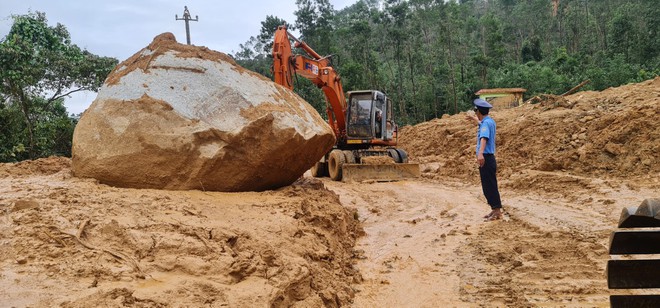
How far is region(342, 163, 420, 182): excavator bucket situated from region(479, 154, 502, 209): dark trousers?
18.2 feet

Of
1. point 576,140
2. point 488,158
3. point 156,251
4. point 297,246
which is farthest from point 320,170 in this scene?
point 156,251

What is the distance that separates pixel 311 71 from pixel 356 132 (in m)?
2.35

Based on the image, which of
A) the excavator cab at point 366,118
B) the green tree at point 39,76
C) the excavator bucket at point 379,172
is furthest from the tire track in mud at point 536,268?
the green tree at point 39,76

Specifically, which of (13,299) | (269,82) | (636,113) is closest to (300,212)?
(269,82)

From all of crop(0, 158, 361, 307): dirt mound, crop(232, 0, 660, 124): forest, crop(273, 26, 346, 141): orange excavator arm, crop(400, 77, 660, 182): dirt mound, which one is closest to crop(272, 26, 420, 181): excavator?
crop(273, 26, 346, 141): orange excavator arm

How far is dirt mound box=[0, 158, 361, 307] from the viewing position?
2523 mm

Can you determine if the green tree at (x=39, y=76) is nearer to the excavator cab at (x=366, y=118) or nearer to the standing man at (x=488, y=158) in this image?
the excavator cab at (x=366, y=118)

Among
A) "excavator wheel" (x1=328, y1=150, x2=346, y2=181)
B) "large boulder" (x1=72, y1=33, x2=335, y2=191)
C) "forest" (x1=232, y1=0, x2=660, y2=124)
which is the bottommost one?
"excavator wheel" (x1=328, y1=150, x2=346, y2=181)

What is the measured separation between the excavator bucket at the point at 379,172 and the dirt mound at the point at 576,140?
3.38ft

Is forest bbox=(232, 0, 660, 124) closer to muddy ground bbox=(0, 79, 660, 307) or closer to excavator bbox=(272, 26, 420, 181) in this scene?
excavator bbox=(272, 26, 420, 181)

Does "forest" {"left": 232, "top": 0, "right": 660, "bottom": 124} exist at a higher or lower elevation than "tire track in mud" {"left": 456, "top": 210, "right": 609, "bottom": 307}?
higher

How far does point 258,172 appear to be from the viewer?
17.8 ft

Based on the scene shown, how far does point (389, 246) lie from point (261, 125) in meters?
2.04

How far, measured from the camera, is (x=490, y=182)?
6812mm
